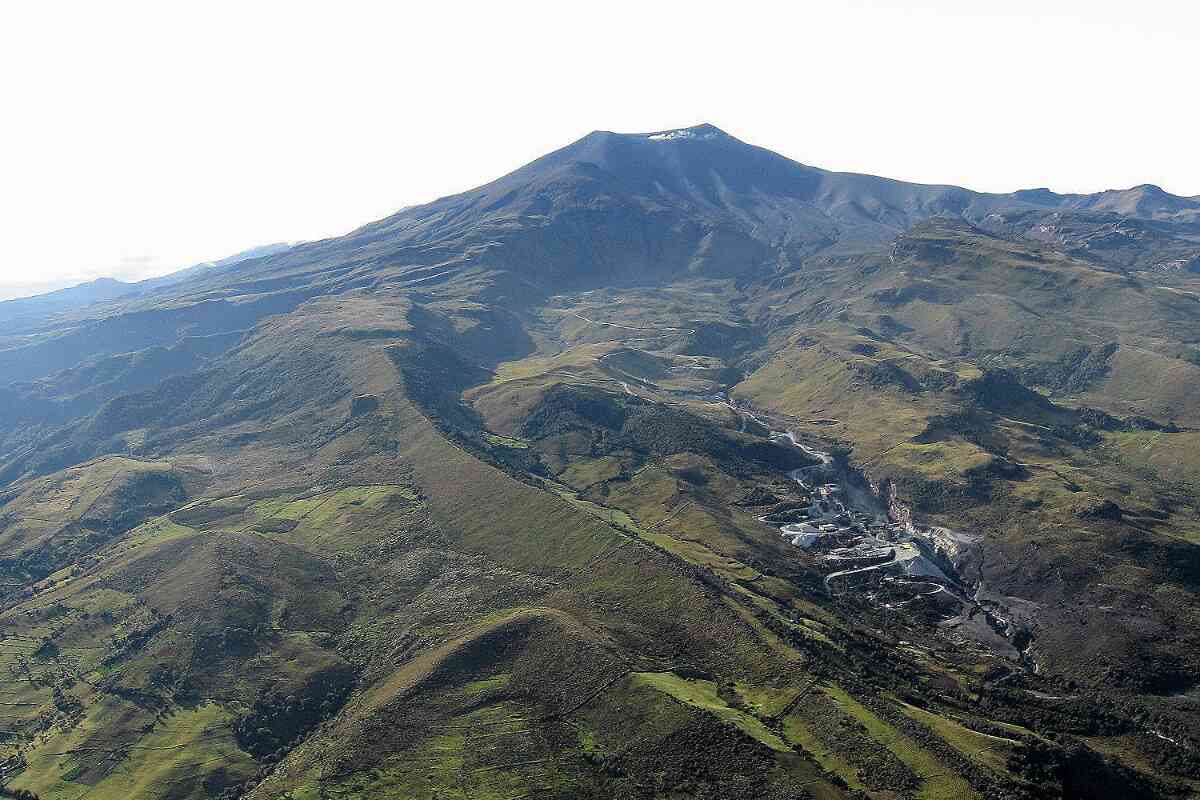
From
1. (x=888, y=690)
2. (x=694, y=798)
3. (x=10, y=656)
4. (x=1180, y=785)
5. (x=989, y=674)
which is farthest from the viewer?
(x=10, y=656)

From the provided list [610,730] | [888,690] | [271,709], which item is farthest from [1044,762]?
[271,709]

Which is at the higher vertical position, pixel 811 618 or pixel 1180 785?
pixel 811 618

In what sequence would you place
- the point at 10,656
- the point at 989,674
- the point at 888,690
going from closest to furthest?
the point at 888,690, the point at 989,674, the point at 10,656

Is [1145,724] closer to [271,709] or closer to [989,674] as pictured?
[989,674]

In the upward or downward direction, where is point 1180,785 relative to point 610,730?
downward

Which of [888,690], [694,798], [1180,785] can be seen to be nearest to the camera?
[694,798]

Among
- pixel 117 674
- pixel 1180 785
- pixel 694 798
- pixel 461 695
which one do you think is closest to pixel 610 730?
pixel 694 798

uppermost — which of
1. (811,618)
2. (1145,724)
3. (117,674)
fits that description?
(117,674)

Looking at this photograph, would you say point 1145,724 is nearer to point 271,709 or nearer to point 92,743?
point 271,709

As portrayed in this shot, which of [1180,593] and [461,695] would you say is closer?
[461,695]
